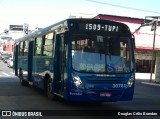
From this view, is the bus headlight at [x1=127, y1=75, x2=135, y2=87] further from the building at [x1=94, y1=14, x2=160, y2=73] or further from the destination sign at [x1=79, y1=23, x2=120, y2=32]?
the building at [x1=94, y1=14, x2=160, y2=73]

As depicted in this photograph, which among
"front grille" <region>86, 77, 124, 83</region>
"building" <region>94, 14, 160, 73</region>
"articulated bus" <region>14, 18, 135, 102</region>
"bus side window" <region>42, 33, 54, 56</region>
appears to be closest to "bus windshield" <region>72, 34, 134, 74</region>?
"articulated bus" <region>14, 18, 135, 102</region>

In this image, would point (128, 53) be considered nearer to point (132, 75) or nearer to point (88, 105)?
point (132, 75)

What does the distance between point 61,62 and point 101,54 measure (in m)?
1.80

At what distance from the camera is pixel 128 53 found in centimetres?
1288

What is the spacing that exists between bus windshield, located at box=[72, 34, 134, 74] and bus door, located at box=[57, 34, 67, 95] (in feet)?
2.14

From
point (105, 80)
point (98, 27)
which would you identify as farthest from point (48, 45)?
point (105, 80)

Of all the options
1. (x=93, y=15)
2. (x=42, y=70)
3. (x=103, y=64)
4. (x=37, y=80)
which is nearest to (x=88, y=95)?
(x=103, y=64)

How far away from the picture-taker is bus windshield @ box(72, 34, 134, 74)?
40.8ft

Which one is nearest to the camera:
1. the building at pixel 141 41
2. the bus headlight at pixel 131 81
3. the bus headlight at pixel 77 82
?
the bus headlight at pixel 77 82

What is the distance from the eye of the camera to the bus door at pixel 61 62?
1314 centimetres

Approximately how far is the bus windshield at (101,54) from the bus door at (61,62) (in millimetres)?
652

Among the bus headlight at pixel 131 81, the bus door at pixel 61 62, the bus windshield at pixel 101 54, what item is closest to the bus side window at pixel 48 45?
the bus door at pixel 61 62

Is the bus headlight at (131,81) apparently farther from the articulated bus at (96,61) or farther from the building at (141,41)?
the building at (141,41)

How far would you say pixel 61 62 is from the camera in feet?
45.0
